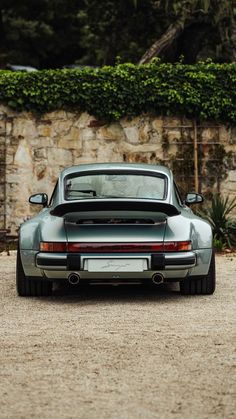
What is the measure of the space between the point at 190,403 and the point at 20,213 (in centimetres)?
1123

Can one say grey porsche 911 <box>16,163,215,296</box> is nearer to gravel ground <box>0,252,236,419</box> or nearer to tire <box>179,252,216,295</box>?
tire <box>179,252,216,295</box>

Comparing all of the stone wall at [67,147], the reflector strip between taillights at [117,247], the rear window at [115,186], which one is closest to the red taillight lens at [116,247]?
the reflector strip between taillights at [117,247]

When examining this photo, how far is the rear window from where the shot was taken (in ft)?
32.2

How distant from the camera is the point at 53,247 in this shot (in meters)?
8.95

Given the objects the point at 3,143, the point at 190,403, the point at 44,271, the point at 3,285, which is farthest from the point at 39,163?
the point at 190,403

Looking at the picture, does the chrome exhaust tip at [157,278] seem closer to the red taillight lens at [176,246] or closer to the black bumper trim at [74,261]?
the red taillight lens at [176,246]

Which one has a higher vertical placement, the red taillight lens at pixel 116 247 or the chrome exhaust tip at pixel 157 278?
the red taillight lens at pixel 116 247

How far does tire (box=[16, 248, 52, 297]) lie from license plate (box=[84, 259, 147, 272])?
81cm

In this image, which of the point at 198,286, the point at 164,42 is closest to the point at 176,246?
the point at 198,286

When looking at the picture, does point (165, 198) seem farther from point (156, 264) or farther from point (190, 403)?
point (190, 403)

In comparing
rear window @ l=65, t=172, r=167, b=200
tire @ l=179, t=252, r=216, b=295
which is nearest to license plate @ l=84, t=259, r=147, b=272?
tire @ l=179, t=252, r=216, b=295

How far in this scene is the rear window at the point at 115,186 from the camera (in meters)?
9.80

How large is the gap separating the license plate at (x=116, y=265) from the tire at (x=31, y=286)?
813mm

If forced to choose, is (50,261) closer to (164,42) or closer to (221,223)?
(221,223)
